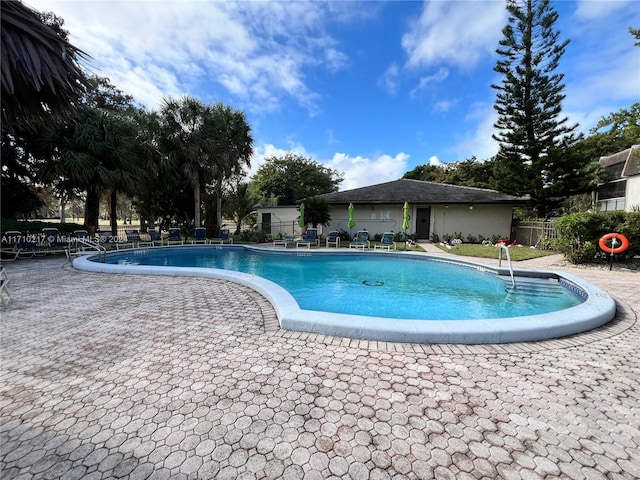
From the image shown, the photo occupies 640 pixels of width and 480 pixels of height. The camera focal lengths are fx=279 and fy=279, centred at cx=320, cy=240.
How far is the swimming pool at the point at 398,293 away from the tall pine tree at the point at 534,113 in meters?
11.0

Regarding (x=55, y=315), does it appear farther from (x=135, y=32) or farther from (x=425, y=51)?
(x=425, y=51)

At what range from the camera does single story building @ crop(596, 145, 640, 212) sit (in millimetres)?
17719

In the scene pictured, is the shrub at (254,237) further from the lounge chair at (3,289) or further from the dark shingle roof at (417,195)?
the lounge chair at (3,289)

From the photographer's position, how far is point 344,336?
3.79m

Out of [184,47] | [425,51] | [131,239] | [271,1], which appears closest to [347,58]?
[425,51]

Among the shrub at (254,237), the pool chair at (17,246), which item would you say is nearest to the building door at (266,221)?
the shrub at (254,237)

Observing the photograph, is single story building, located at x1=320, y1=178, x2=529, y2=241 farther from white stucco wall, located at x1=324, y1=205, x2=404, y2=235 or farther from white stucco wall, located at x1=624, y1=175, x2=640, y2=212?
white stucco wall, located at x1=624, y1=175, x2=640, y2=212

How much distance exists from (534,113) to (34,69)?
23.6 m

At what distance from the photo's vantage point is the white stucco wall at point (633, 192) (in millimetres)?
17513

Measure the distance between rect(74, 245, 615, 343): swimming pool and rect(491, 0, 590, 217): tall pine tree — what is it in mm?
10991

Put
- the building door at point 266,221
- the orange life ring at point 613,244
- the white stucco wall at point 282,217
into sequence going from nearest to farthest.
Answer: the orange life ring at point 613,244 → the white stucco wall at point 282,217 → the building door at point 266,221

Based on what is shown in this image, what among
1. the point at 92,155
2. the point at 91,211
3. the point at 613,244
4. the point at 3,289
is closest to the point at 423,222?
the point at 613,244

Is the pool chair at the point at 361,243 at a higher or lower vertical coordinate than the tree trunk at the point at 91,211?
lower

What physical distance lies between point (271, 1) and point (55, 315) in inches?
394
